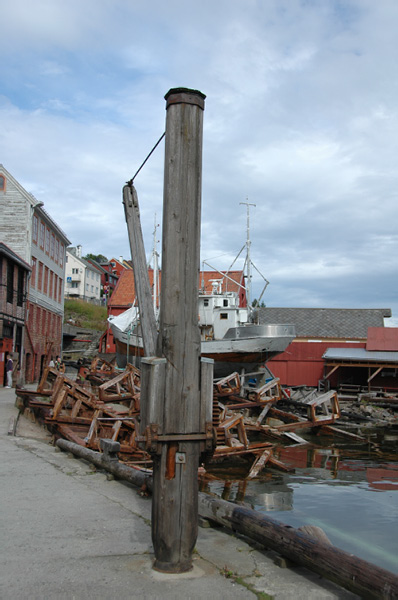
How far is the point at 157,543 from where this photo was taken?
13.7 ft

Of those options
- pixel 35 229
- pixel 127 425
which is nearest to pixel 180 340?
pixel 127 425

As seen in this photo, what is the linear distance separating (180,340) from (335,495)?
8.27m

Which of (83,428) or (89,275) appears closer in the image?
(83,428)

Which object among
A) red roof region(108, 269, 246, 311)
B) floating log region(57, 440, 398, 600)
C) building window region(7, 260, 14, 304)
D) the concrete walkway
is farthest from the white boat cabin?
floating log region(57, 440, 398, 600)

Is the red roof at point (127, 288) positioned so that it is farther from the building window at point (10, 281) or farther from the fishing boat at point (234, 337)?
the building window at point (10, 281)

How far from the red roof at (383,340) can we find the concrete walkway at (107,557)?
31599 millimetres

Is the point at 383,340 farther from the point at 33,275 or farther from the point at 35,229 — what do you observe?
the point at 35,229

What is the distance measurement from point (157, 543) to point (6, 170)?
3191 cm

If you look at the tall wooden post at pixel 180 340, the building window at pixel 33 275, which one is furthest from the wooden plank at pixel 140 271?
the building window at pixel 33 275

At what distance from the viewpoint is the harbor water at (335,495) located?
8.23 m

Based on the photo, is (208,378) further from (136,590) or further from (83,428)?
(83,428)

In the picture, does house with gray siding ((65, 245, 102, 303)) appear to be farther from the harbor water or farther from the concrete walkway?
the concrete walkway

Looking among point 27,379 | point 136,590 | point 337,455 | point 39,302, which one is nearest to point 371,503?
point 337,455

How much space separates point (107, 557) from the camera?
14.9 ft
